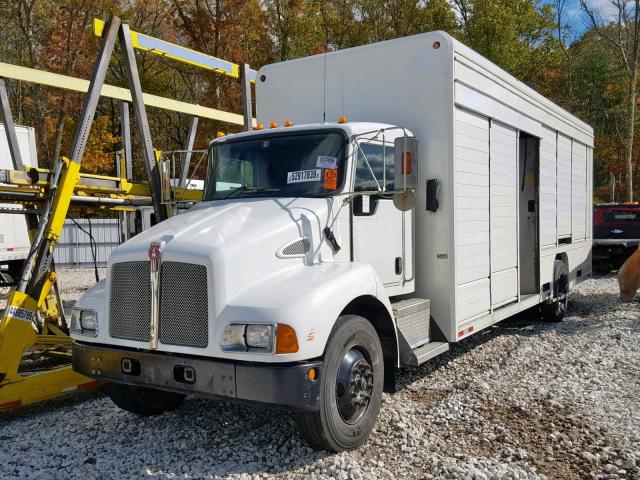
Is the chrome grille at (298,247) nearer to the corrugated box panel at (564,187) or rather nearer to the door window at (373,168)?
the door window at (373,168)

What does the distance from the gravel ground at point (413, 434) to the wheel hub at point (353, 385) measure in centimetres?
30

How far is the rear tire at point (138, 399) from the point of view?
16.2 ft

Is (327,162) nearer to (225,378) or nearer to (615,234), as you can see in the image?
(225,378)

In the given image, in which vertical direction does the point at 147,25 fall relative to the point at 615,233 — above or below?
above

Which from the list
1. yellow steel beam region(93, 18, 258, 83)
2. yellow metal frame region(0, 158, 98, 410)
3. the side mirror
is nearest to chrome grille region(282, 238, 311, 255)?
the side mirror

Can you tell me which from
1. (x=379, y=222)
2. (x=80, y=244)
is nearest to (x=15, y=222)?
(x=379, y=222)

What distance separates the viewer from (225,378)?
3744 mm

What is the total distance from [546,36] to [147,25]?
805 inches

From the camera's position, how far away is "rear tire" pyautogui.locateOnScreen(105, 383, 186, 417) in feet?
16.2

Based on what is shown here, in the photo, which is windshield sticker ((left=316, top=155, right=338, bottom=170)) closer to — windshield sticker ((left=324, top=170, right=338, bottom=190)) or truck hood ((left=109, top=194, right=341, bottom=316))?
windshield sticker ((left=324, top=170, right=338, bottom=190))

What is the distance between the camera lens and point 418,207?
5648 millimetres

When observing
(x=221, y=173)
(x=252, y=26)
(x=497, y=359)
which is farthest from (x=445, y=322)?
(x=252, y=26)

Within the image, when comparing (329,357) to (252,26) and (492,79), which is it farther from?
(252,26)

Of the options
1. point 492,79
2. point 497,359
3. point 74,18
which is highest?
point 74,18
